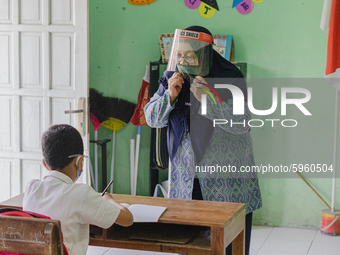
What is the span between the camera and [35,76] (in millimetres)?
3113

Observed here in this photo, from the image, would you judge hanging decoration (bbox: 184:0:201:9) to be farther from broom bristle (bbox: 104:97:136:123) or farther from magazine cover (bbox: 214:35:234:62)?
broom bristle (bbox: 104:97:136:123)

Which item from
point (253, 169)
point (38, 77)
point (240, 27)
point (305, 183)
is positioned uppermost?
point (240, 27)

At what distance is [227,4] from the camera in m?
3.63

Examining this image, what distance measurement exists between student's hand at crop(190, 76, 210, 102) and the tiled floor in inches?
58.5

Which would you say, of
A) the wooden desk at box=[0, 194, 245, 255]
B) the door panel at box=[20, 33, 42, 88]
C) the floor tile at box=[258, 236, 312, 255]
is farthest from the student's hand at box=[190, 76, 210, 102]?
the floor tile at box=[258, 236, 312, 255]

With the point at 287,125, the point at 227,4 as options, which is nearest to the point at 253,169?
the point at 287,125

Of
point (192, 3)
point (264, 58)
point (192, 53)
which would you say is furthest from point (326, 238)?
point (192, 3)

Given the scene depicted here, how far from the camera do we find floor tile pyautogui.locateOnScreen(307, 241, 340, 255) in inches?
123

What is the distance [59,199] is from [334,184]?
8.89 feet

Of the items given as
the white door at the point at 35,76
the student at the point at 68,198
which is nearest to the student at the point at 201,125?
the student at the point at 68,198

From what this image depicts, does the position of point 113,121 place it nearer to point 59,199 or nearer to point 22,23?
point 22,23

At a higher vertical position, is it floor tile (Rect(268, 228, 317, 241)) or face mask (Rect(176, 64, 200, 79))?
face mask (Rect(176, 64, 200, 79))

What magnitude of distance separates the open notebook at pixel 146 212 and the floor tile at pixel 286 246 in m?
1.67

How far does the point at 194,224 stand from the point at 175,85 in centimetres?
79
